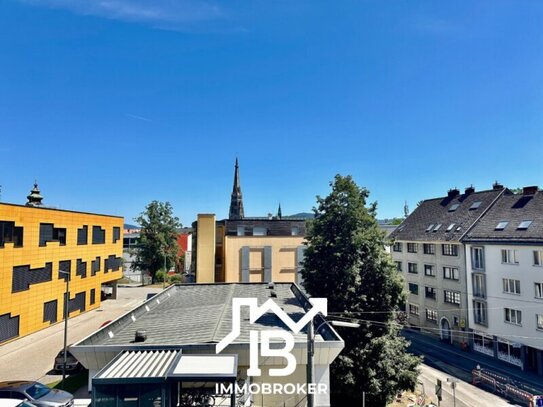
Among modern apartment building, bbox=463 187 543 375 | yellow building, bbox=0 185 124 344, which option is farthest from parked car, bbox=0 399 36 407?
modern apartment building, bbox=463 187 543 375

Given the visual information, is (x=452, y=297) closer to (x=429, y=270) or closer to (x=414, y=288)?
(x=429, y=270)

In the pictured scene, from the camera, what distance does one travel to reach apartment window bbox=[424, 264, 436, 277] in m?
38.8

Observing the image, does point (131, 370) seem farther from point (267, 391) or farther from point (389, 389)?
point (389, 389)

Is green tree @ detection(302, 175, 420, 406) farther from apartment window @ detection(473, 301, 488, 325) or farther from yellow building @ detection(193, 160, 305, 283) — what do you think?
yellow building @ detection(193, 160, 305, 283)

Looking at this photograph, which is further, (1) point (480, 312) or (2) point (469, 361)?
Result: (1) point (480, 312)

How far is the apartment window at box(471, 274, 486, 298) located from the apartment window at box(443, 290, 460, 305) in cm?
229

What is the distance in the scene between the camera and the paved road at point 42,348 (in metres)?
20.2

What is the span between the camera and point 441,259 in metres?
37.6

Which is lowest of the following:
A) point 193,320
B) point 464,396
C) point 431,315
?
point 464,396

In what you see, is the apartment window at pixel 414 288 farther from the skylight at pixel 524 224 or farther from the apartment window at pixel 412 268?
the skylight at pixel 524 224

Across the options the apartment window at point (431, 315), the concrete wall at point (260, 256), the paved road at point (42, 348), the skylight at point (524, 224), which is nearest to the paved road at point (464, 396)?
the apartment window at point (431, 315)

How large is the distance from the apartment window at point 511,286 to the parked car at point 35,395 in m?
31.1

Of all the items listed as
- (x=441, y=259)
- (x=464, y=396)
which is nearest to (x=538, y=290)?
(x=441, y=259)

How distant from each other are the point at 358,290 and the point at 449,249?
21.2 metres
